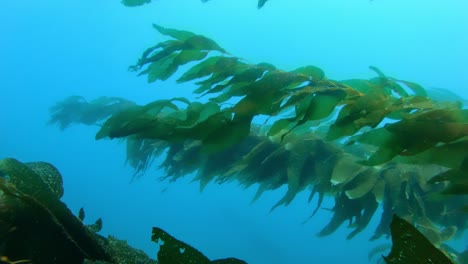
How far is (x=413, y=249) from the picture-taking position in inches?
23.8

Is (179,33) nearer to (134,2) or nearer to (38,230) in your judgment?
(134,2)

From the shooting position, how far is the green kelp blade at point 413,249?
595mm

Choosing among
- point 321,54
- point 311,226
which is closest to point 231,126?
point 311,226

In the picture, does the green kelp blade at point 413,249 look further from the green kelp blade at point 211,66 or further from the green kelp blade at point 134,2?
the green kelp blade at point 134,2

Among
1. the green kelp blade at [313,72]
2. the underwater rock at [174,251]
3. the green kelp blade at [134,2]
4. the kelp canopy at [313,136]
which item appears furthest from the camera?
the green kelp blade at [134,2]

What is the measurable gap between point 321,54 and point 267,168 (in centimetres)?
4893

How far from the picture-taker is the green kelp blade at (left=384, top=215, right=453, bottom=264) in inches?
23.4

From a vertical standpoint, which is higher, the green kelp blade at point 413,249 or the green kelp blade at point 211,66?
the green kelp blade at point 211,66

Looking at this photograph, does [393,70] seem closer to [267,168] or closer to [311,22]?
[311,22]

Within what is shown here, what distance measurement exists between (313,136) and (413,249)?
145cm

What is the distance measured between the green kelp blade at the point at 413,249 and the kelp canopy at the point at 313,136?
401 millimetres

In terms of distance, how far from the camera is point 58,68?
5094cm

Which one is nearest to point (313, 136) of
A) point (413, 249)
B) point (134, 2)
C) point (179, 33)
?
point (179, 33)

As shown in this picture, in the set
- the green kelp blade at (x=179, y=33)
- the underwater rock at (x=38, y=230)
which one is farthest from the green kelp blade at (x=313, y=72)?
the underwater rock at (x=38, y=230)
